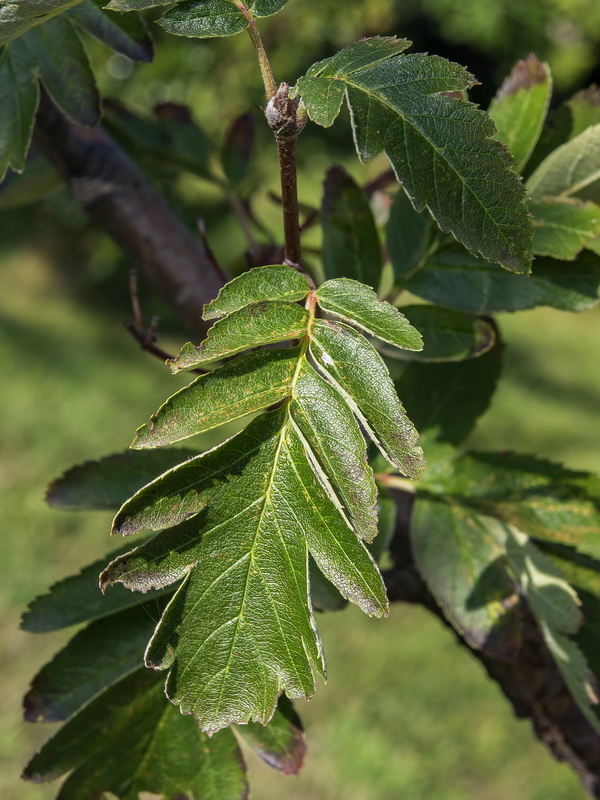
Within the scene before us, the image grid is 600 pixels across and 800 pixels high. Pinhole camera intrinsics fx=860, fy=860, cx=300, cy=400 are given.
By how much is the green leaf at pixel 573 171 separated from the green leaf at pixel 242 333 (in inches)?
14.6

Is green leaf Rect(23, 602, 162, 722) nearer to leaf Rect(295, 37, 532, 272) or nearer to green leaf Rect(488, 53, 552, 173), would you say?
leaf Rect(295, 37, 532, 272)

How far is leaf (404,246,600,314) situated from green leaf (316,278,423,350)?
0.87 ft

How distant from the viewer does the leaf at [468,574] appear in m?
0.85

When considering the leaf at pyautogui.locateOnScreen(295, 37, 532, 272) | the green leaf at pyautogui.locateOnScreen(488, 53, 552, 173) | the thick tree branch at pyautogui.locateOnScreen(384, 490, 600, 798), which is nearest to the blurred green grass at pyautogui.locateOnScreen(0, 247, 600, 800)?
the thick tree branch at pyautogui.locateOnScreen(384, 490, 600, 798)

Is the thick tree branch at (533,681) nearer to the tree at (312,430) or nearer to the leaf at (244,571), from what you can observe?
the tree at (312,430)

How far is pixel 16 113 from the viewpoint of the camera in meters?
0.82

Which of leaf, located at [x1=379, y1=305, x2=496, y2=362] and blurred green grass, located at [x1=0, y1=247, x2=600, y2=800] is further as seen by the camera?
blurred green grass, located at [x1=0, y1=247, x2=600, y2=800]

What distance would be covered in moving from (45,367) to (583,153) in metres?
3.72

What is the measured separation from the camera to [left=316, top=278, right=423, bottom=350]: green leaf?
565mm

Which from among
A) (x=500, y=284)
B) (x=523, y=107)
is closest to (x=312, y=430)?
(x=500, y=284)

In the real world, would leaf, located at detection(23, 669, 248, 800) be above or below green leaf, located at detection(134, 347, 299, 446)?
below

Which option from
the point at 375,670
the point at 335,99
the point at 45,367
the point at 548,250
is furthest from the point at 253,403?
the point at 45,367

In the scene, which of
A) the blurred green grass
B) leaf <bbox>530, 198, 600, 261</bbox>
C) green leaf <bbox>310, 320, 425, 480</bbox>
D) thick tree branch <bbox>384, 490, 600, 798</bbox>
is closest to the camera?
green leaf <bbox>310, 320, 425, 480</bbox>

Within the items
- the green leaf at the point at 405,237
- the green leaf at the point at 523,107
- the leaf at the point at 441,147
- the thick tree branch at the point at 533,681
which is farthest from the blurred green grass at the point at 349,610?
the leaf at the point at 441,147
